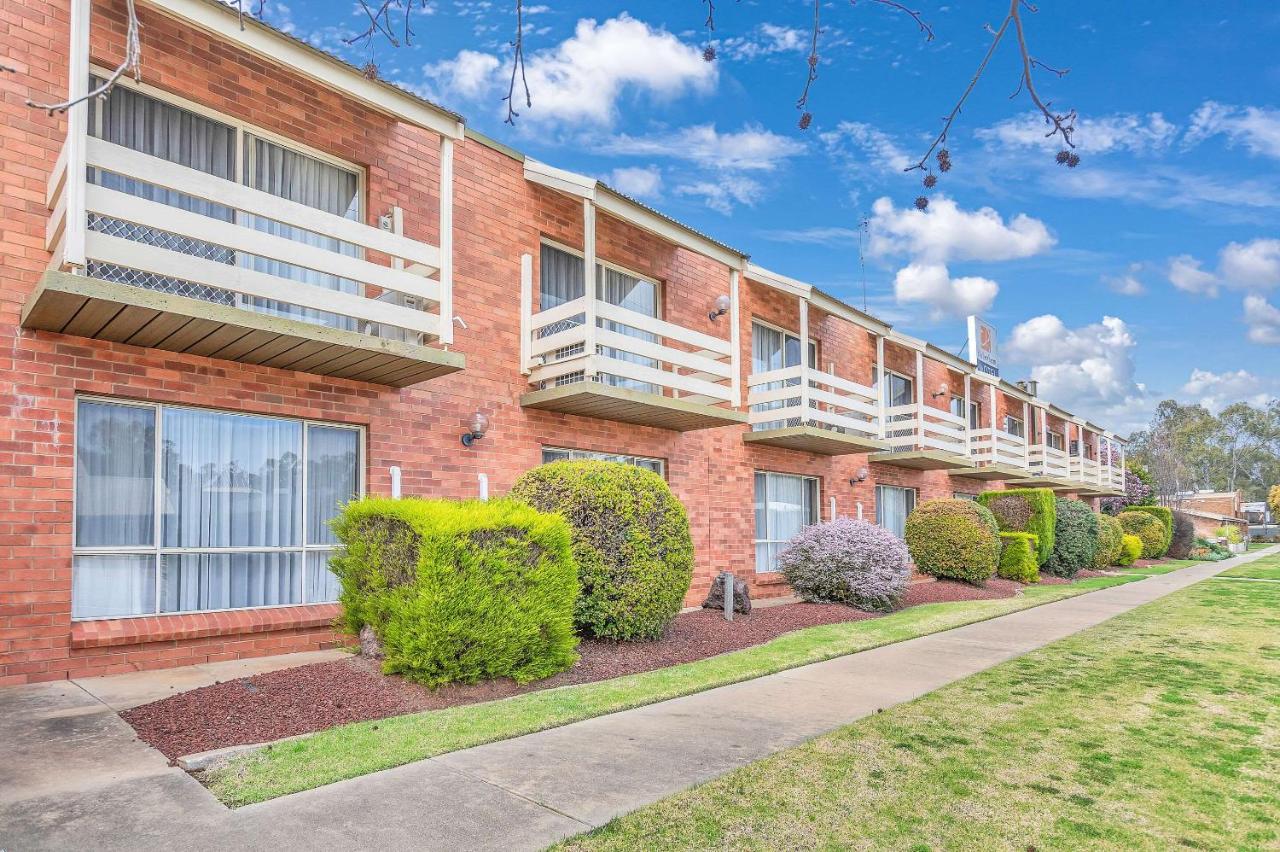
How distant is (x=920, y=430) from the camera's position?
765 inches

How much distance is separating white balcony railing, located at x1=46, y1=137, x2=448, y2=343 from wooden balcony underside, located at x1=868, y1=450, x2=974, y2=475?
473 inches

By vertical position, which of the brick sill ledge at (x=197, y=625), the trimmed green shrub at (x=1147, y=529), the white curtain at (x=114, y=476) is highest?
the white curtain at (x=114, y=476)

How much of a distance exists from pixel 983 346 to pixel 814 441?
15920 mm

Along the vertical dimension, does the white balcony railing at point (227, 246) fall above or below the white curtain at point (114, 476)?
above

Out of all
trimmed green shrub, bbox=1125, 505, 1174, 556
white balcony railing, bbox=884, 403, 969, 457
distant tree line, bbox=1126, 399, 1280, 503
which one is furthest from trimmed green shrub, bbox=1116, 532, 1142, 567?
distant tree line, bbox=1126, 399, 1280, 503

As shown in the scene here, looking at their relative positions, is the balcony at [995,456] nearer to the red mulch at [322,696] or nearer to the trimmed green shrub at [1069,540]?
the trimmed green shrub at [1069,540]

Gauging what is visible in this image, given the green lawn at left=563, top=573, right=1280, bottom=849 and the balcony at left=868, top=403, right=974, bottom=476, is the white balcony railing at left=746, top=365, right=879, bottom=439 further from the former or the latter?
the green lawn at left=563, top=573, right=1280, bottom=849

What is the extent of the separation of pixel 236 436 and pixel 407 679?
3.21 metres

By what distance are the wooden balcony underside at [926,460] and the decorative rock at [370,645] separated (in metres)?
13.3

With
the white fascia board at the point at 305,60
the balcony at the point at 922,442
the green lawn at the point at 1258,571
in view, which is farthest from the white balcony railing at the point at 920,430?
the white fascia board at the point at 305,60

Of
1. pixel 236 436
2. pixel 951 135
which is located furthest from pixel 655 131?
pixel 951 135

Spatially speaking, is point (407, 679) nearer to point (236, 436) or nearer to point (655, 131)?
point (236, 436)

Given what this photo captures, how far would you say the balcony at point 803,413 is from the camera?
48.1ft

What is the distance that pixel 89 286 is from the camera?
622 cm
